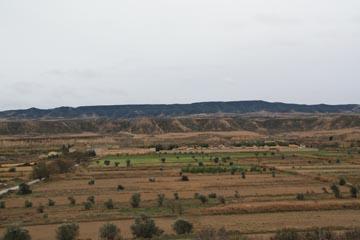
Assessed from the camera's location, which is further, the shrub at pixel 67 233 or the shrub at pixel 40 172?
the shrub at pixel 40 172

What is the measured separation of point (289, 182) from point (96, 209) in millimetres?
21218

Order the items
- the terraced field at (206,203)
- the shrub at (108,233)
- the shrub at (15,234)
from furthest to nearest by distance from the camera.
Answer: the terraced field at (206,203), the shrub at (108,233), the shrub at (15,234)

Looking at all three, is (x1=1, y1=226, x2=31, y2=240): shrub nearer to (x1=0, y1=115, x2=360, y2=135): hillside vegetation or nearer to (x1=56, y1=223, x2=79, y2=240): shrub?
(x1=56, y1=223, x2=79, y2=240): shrub

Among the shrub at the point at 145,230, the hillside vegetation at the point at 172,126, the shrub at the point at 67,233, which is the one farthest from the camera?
the hillside vegetation at the point at 172,126

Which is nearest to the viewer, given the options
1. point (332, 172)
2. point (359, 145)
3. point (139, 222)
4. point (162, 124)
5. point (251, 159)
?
point (139, 222)

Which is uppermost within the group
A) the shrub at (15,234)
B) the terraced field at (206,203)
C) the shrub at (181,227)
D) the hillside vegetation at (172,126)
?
the hillside vegetation at (172,126)

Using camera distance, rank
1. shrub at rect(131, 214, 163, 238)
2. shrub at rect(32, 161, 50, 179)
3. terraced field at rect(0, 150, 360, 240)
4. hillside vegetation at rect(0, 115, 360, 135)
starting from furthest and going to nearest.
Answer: hillside vegetation at rect(0, 115, 360, 135) < shrub at rect(32, 161, 50, 179) < terraced field at rect(0, 150, 360, 240) < shrub at rect(131, 214, 163, 238)

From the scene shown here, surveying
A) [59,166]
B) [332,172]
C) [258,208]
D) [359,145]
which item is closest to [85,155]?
[59,166]

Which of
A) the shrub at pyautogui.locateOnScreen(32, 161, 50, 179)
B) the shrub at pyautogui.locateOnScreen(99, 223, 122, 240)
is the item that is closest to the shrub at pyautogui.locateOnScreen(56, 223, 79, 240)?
the shrub at pyautogui.locateOnScreen(99, 223, 122, 240)

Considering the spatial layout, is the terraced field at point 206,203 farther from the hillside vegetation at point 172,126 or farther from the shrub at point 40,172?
the hillside vegetation at point 172,126

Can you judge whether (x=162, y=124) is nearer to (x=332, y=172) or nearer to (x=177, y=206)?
(x=332, y=172)

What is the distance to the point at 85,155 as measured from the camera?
92.0m

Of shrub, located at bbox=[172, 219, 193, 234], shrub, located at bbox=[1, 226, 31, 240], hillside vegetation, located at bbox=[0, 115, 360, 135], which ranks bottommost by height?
shrub, located at bbox=[172, 219, 193, 234]

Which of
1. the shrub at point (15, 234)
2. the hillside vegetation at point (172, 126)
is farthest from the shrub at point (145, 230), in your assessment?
the hillside vegetation at point (172, 126)
